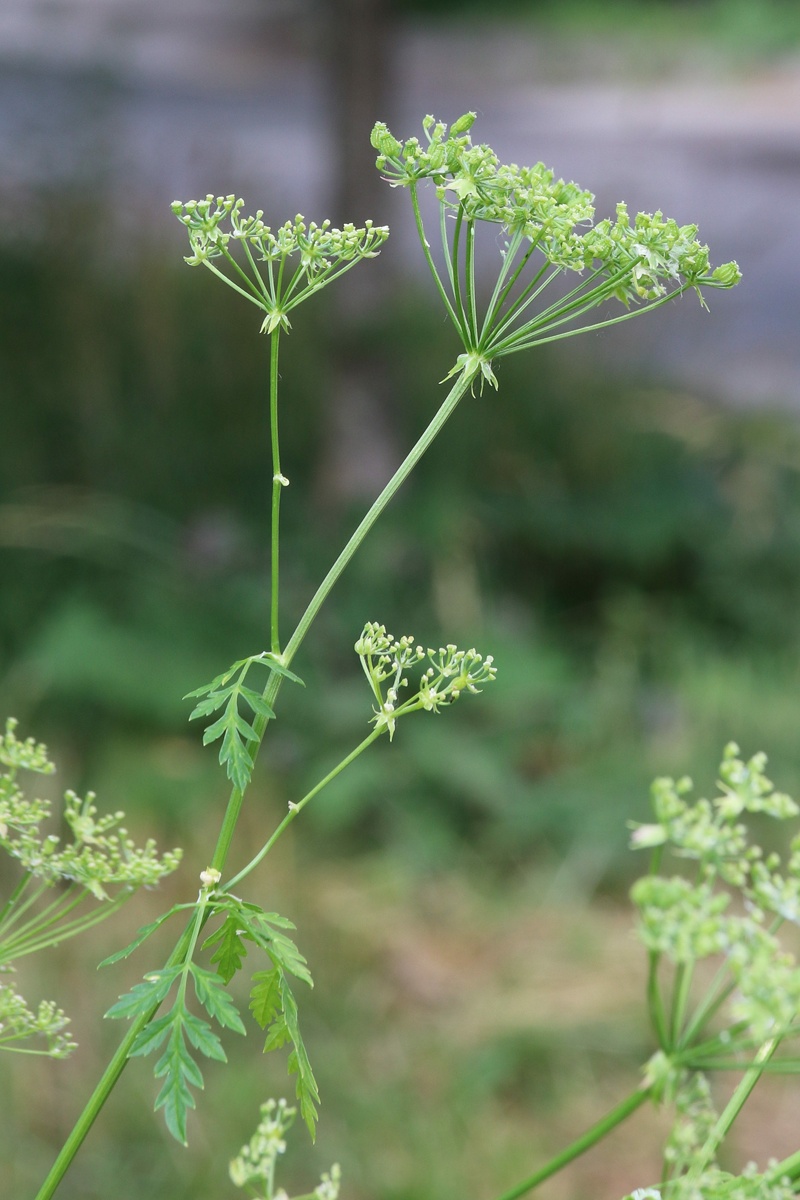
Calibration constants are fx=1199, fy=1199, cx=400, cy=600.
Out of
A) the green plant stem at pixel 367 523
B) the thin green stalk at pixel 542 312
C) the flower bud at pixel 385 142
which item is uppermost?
the flower bud at pixel 385 142

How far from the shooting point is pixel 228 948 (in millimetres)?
587

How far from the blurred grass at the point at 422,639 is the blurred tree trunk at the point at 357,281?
0.23 ft

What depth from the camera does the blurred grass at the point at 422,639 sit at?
2.68 metres

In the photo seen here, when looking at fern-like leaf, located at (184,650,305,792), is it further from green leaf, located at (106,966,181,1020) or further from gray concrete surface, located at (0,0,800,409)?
gray concrete surface, located at (0,0,800,409)

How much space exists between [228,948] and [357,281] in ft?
13.0

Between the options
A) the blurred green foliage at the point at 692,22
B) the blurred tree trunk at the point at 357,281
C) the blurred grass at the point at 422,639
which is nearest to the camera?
the blurred grass at the point at 422,639

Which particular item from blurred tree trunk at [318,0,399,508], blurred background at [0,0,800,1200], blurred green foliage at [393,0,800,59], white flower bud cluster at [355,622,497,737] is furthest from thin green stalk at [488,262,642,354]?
blurred green foliage at [393,0,800,59]

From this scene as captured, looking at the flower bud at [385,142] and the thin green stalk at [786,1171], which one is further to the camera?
the flower bud at [385,142]

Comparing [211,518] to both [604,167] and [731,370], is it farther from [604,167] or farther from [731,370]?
[604,167]

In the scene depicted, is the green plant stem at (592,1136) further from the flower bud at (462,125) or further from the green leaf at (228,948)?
the flower bud at (462,125)

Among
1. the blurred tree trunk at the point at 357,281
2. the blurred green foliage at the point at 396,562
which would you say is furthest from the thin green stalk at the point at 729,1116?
the blurred tree trunk at the point at 357,281

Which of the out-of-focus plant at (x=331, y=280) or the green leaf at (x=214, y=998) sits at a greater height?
the out-of-focus plant at (x=331, y=280)

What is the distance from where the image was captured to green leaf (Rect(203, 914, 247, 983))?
0.57 m

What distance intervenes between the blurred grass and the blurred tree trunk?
7 centimetres
